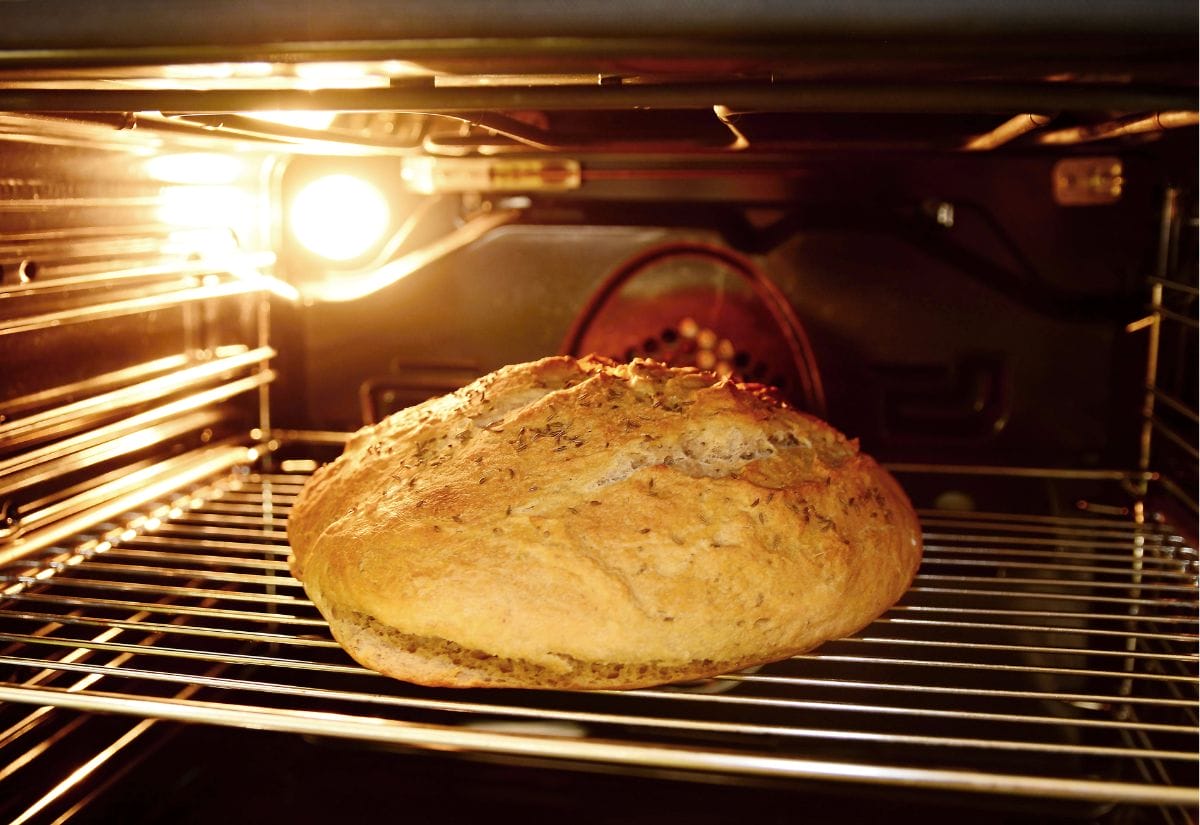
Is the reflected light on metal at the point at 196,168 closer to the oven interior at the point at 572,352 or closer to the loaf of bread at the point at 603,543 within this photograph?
the oven interior at the point at 572,352

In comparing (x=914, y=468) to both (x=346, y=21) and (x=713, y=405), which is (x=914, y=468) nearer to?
(x=713, y=405)

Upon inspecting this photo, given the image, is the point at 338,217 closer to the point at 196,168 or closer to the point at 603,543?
the point at 196,168

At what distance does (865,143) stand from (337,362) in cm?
95

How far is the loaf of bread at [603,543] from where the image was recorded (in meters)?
1.00

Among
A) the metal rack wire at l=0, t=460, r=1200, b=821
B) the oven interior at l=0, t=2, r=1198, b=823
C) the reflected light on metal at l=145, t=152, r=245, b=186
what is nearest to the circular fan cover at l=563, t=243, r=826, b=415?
the oven interior at l=0, t=2, r=1198, b=823

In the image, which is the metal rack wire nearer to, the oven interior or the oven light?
the oven interior

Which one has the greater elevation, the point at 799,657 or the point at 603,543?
the point at 603,543

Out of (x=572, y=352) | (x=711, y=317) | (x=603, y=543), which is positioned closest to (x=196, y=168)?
(x=572, y=352)

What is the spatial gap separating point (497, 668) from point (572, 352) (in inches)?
31.2

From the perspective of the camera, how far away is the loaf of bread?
3.29 feet

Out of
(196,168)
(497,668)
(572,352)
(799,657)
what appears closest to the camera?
(497,668)

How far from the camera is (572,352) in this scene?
1.73 m

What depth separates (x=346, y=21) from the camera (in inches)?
28.1

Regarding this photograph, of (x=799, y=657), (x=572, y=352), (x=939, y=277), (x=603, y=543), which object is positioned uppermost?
(x=939, y=277)
